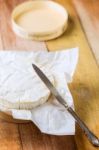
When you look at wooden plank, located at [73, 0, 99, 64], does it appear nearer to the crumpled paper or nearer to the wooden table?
the wooden table

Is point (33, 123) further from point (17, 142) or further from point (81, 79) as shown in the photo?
point (81, 79)

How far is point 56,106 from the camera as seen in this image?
2.07 ft

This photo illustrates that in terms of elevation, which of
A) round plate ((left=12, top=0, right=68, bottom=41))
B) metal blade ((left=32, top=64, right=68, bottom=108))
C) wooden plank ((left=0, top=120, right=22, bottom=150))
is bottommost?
wooden plank ((left=0, top=120, right=22, bottom=150))

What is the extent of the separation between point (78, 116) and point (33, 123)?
3.6 inches

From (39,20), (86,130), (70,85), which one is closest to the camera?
(86,130)

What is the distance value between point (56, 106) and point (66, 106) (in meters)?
0.02

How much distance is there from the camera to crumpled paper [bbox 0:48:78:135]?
59 centimetres

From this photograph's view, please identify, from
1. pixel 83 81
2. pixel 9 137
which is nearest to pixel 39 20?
pixel 83 81

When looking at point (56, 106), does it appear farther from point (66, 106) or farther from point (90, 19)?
point (90, 19)

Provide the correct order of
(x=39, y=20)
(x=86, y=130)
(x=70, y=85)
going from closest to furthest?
(x=86, y=130) < (x=70, y=85) < (x=39, y=20)

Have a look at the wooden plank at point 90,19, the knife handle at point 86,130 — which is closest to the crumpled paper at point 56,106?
the knife handle at point 86,130

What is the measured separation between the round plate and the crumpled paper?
13 cm

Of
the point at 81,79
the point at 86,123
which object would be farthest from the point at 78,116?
the point at 81,79

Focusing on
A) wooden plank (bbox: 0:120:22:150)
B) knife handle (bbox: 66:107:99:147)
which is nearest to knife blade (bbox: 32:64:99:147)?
knife handle (bbox: 66:107:99:147)
